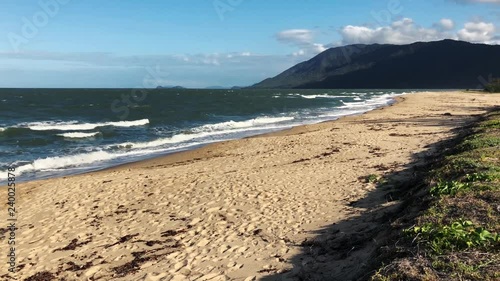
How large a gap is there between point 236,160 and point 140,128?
60.1 ft

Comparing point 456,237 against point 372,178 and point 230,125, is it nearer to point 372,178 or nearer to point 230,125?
point 372,178

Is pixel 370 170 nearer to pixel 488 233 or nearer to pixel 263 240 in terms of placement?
pixel 263 240

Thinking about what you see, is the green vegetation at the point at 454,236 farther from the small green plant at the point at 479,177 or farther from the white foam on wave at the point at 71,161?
the white foam on wave at the point at 71,161

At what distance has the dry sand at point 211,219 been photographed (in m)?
6.04

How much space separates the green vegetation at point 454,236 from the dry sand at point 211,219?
74 centimetres

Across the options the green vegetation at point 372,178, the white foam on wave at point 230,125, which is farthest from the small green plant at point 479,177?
the white foam on wave at point 230,125

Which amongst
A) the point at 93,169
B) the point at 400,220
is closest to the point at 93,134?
the point at 93,169

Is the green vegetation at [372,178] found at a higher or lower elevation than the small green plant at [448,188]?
lower

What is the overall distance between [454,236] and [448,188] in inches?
84.9

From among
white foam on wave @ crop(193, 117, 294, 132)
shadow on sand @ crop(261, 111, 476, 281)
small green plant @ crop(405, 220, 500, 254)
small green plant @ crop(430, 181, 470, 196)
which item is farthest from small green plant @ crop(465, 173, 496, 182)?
white foam on wave @ crop(193, 117, 294, 132)

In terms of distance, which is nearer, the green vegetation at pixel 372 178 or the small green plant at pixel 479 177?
the small green plant at pixel 479 177

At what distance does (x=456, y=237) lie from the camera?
4125mm

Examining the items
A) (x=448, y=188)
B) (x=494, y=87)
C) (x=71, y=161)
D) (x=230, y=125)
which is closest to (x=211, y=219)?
(x=448, y=188)

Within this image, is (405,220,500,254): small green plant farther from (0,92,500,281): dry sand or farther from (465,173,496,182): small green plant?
(465,173,496,182): small green plant
